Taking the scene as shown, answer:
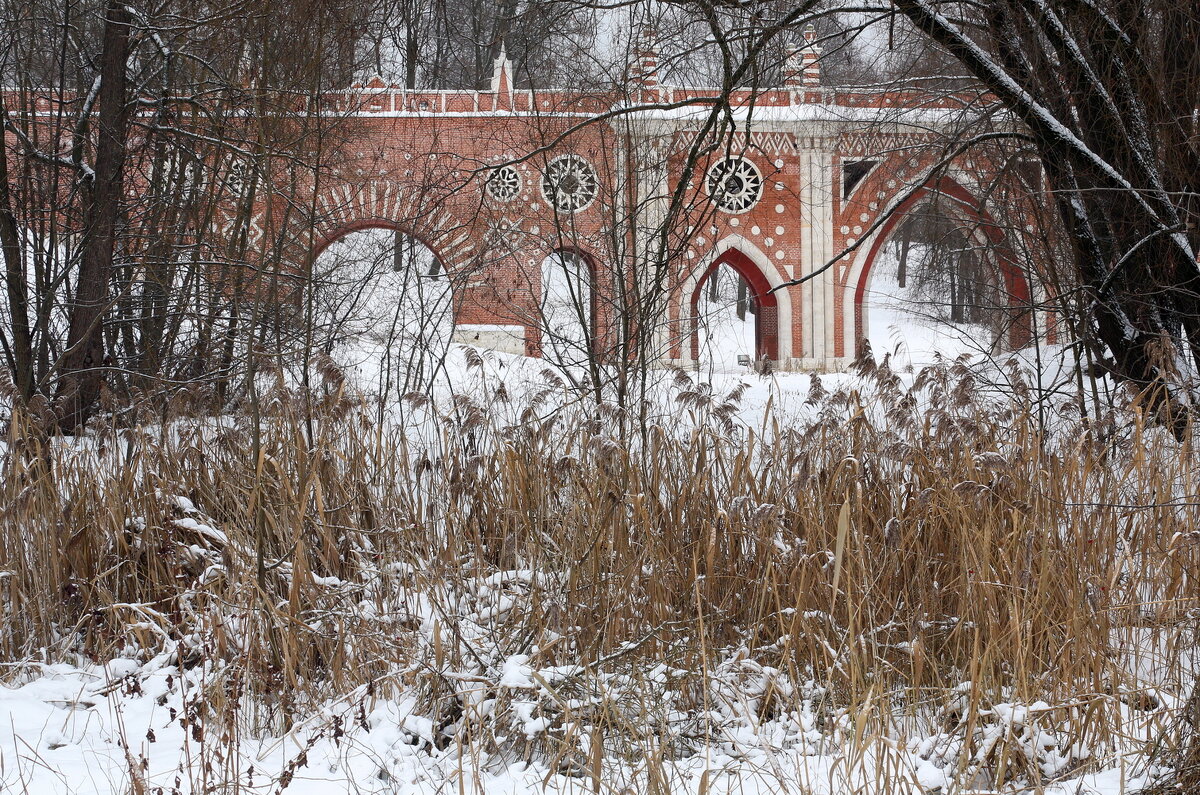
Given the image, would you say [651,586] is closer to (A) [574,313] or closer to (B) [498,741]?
(B) [498,741]

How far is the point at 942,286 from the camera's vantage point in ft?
72.6

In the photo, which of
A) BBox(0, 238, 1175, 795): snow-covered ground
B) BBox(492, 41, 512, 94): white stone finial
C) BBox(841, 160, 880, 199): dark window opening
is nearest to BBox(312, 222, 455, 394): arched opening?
BBox(0, 238, 1175, 795): snow-covered ground

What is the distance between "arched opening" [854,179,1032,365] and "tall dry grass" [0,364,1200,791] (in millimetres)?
1704

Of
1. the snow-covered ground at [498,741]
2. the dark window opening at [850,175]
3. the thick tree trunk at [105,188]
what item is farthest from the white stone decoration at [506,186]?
the dark window opening at [850,175]

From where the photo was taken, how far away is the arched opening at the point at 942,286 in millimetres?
6505

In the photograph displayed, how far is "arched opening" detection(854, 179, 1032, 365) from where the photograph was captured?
21.3 ft

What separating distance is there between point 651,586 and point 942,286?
20.7 metres

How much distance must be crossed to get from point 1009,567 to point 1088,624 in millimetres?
247

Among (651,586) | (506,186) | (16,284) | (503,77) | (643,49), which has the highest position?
(503,77)

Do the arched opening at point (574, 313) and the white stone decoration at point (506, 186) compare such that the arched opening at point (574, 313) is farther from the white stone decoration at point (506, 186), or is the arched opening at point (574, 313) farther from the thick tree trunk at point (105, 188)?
the thick tree trunk at point (105, 188)

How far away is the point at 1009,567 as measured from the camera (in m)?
2.80

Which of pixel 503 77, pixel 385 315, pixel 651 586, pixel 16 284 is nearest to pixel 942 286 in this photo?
pixel 503 77

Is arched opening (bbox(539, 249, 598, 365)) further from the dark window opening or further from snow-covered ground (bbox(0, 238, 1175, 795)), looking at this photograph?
the dark window opening

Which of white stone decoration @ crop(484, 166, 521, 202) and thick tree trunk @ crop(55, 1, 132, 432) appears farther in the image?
white stone decoration @ crop(484, 166, 521, 202)
